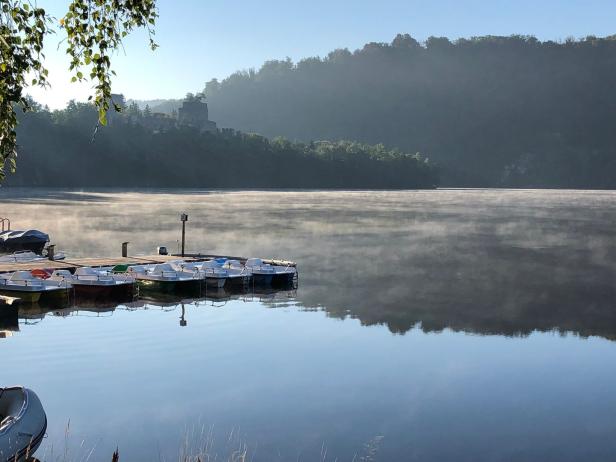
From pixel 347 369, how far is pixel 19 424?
39.1 feet

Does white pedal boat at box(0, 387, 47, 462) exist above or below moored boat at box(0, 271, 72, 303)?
above

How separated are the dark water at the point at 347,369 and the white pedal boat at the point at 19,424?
63.1 inches

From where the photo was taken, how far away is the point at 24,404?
13.9m

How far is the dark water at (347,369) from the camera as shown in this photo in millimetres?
17297

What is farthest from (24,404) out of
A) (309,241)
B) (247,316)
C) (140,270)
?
(309,241)

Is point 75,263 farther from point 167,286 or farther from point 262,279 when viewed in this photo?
point 262,279

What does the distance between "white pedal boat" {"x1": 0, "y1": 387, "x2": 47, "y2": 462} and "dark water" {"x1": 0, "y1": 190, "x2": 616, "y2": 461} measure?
160cm

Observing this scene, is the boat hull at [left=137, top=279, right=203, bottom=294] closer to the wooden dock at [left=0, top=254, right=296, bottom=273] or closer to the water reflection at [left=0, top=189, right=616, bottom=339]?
the water reflection at [left=0, top=189, right=616, bottom=339]

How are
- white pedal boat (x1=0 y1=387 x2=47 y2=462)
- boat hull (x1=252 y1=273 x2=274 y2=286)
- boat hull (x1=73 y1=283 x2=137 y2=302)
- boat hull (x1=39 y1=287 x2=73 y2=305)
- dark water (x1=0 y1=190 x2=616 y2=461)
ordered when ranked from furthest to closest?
boat hull (x1=252 y1=273 x2=274 y2=286)
boat hull (x1=73 y1=283 x2=137 y2=302)
boat hull (x1=39 y1=287 x2=73 y2=305)
dark water (x1=0 y1=190 x2=616 y2=461)
white pedal boat (x1=0 y1=387 x2=47 y2=462)

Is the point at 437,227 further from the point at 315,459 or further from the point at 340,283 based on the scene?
the point at 315,459

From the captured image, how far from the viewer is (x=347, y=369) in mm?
23531

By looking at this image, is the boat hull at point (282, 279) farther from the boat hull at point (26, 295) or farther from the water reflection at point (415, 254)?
the boat hull at point (26, 295)

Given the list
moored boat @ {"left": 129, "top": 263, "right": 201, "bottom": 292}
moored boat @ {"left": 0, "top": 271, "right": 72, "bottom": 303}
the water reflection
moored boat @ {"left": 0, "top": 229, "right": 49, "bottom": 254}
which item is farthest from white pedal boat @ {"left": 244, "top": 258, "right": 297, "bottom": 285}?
moored boat @ {"left": 0, "top": 229, "right": 49, "bottom": 254}

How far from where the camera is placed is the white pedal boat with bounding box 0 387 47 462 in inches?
504
